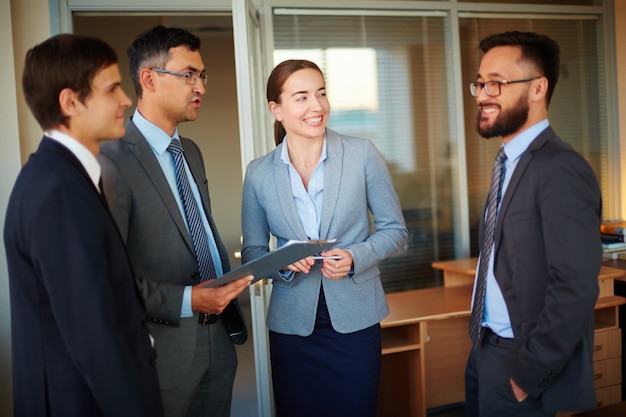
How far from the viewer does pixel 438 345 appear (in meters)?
3.91

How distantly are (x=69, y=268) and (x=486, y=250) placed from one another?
3.84 feet

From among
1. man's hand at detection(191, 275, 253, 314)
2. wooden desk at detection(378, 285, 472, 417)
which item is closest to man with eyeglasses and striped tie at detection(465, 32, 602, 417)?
man's hand at detection(191, 275, 253, 314)

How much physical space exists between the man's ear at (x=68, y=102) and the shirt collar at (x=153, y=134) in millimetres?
536

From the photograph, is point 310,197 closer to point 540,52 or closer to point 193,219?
point 193,219

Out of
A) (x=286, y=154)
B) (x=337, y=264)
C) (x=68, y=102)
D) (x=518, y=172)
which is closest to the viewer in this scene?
(x=68, y=102)

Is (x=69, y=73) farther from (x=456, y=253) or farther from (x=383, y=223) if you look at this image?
(x=456, y=253)

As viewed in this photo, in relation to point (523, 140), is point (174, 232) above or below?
below

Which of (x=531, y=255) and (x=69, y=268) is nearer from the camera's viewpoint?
(x=69, y=268)

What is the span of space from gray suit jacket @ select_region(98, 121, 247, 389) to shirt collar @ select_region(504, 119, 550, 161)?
973mm

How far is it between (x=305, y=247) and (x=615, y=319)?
112 inches

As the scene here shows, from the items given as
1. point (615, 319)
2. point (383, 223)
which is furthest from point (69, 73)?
point (615, 319)

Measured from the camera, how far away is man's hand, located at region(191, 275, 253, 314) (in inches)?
69.1

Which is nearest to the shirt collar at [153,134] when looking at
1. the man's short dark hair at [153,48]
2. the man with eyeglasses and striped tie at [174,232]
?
the man with eyeglasses and striped tie at [174,232]

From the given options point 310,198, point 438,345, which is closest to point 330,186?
point 310,198
